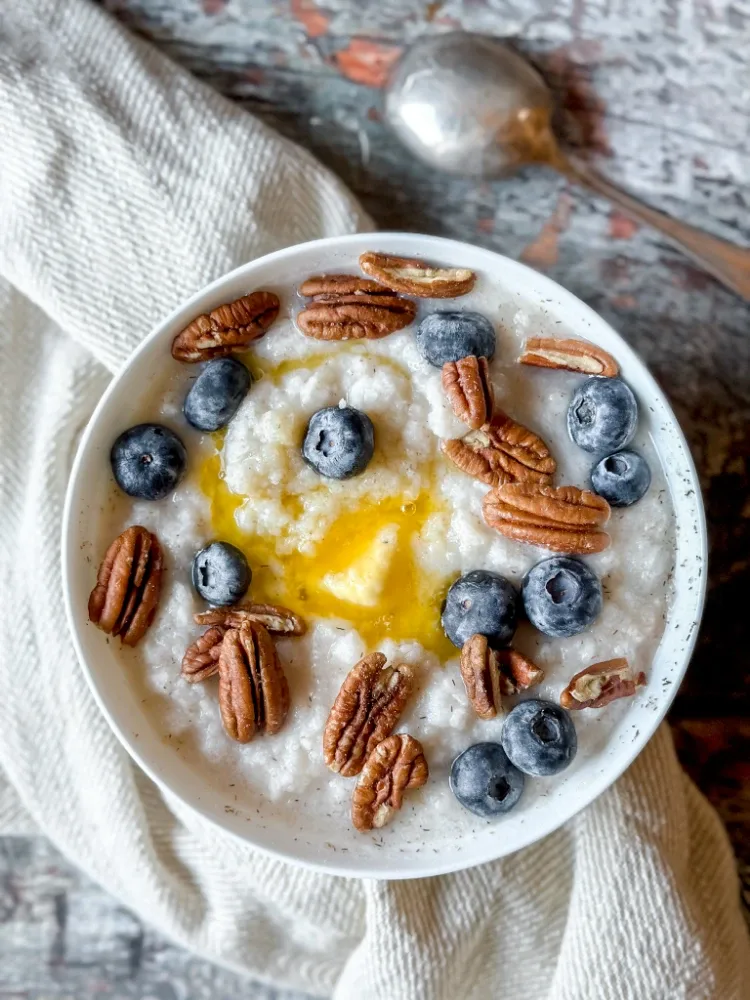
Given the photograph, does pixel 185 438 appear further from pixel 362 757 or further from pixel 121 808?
pixel 121 808

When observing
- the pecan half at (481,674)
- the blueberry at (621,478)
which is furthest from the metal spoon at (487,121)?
the pecan half at (481,674)

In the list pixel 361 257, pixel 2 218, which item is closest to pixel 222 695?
pixel 361 257

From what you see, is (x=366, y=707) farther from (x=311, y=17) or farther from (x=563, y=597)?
(x=311, y=17)

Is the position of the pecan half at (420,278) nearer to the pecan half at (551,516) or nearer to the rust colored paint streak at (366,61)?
the pecan half at (551,516)

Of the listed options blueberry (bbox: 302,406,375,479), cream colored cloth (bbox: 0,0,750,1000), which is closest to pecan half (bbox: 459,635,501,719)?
blueberry (bbox: 302,406,375,479)

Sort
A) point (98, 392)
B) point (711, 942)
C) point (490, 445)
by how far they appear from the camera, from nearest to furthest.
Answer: point (490, 445) < point (711, 942) < point (98, 392)

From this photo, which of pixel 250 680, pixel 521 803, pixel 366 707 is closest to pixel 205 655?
pixel 250 680

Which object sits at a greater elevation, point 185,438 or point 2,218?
point 2,218

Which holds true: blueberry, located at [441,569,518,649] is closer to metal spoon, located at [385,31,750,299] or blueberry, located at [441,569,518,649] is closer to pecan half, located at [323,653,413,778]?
pecan half, located at [323,653,413,778]
